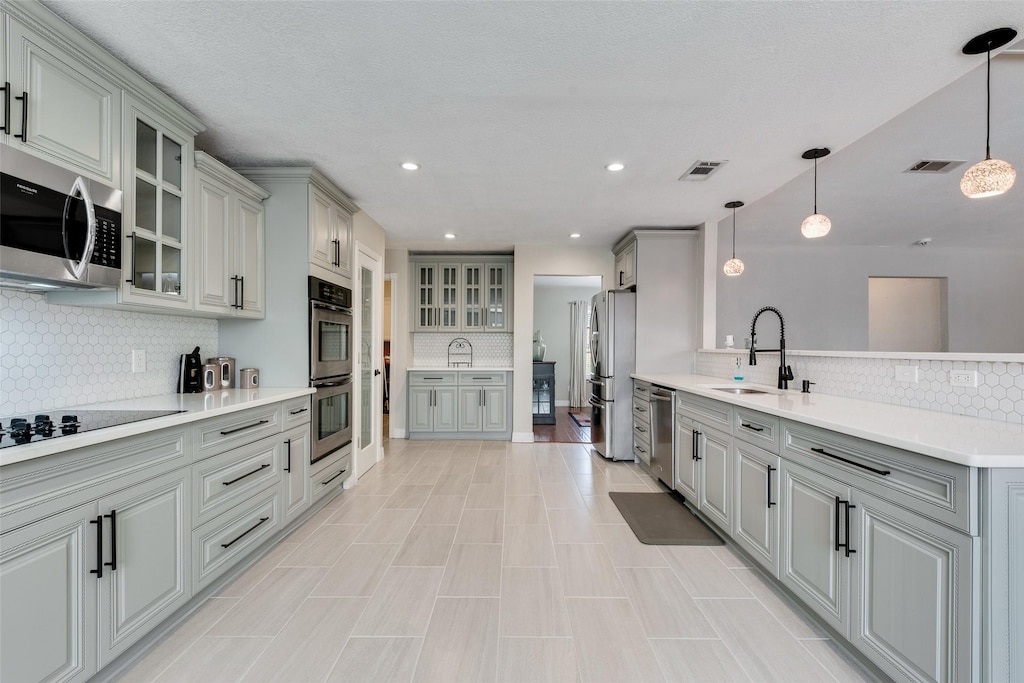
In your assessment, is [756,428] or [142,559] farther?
[756,428]

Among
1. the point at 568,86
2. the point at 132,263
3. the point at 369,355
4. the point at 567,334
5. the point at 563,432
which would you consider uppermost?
the point at 568,86

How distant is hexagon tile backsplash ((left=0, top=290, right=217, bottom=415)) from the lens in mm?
1875

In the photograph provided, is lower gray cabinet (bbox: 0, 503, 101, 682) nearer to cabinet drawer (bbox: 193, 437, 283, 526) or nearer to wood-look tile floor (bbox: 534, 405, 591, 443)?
cabinet drawer (bbox: 193, 437, 283, 526)

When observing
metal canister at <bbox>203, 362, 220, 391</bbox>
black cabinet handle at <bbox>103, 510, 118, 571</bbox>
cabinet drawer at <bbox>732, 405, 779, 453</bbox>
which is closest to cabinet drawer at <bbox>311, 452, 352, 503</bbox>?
metal canister at <bbox>203, 362, 220, 391</bbox>

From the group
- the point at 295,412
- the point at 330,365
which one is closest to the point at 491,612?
the point at 295,412

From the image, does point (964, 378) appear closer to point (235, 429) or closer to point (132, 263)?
point (235, 429)

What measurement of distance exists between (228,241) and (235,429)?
3.99ft

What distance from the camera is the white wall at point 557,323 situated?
9.12 meters

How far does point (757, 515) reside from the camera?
7.84ft

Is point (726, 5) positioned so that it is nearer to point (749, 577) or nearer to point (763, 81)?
point (763, 81)

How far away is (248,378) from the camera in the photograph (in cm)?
308

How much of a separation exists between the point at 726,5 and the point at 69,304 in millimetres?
2949

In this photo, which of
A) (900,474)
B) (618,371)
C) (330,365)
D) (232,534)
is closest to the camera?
(900,474)

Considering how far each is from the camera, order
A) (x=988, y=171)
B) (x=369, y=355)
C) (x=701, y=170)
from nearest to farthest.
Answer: (x=988, y=171), (x=701, y=170), (x=369, y=355)
